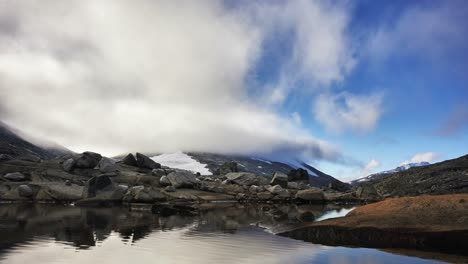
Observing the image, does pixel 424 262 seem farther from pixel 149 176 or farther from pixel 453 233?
pixel 149 176

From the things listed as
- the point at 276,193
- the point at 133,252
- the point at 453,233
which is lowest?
the point at 133,252

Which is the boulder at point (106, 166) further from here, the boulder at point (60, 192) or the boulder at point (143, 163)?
the boulder at point (60, 192)

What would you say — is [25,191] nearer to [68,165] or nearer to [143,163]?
[68,165]

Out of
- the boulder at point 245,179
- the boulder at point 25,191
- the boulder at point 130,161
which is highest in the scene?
the boulder at point 130,161

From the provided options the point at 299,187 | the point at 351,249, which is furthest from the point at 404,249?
the point at 299,187

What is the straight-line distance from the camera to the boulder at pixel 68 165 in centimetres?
8338

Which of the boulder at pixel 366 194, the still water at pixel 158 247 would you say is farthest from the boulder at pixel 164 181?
the boulder at pixel 366 194

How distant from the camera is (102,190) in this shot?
66625mm

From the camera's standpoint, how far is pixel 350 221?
31.4 metres

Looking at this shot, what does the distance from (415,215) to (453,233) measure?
449 cm

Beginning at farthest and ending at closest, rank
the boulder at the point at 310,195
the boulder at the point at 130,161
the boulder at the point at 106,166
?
the boulder at the point at 130,161
the boulder at the point at 310,195
the boulder at the point at 106,166

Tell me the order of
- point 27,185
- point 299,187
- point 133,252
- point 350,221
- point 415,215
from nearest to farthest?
1. point 133,252
2. point 415,215
3. point 350,221
4. point 27,185
5. point 299,187

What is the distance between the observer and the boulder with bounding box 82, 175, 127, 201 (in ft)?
217

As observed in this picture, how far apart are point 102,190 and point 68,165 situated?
22.4 meters
